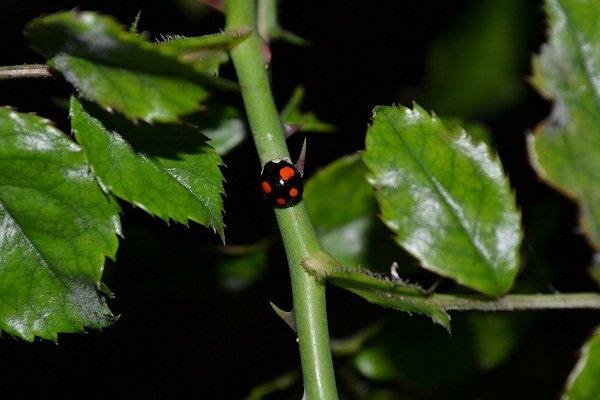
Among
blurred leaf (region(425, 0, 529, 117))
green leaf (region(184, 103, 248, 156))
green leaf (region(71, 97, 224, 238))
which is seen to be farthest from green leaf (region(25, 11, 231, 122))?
blurred leaf (region(425, 0, 529, 117))

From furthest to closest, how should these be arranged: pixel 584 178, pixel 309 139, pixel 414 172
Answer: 1. pixel 309 139
2. pixel 584 178
3. pixel 414 172

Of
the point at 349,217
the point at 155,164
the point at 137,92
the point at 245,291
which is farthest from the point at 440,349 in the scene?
the point at 137,92

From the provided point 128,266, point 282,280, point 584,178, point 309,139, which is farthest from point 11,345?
point 584,178

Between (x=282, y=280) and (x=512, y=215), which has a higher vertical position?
(x=512, y=215)

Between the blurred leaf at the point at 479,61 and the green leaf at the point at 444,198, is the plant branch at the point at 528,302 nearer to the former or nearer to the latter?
the green leaf at the point at 444,198

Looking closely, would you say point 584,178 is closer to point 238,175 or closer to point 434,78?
point 238,175

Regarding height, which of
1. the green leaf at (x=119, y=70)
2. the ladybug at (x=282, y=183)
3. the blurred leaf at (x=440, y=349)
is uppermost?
the green leaf at (x=119, y=70)

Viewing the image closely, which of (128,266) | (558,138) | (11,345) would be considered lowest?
(11,345)

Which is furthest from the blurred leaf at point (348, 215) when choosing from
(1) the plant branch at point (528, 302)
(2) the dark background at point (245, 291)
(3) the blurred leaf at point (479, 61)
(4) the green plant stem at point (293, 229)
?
(3) the blurred leaf at point (479, 61)
